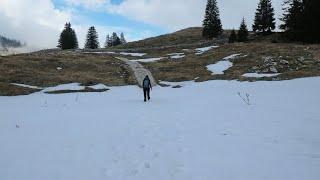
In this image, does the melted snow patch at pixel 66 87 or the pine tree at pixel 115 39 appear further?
the pine tree at pixel 115 39

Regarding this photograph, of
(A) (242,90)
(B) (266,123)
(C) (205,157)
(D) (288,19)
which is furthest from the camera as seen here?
(D) (288,19)

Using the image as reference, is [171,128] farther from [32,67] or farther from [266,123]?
[32,67]

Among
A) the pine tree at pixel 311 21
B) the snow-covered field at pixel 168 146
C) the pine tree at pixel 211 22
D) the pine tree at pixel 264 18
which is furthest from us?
the pine tree at pixel 211 22

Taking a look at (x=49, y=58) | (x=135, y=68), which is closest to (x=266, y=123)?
(x=135, y=68)

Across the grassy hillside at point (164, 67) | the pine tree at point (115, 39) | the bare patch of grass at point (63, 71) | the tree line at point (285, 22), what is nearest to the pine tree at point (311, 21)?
the tree line at point (285, 22)

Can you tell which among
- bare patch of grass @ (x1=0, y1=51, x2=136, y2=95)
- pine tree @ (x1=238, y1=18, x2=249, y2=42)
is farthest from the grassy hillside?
pine tree @ (x1=238, y1=18, x2=249, y2=42)

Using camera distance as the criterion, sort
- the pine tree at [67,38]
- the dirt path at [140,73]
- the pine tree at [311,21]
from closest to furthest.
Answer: the dirt path at [140,73] → the pine tree at [311,21] → the pine tree at [67,38]

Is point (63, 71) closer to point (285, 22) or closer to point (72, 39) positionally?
point (285, 22)

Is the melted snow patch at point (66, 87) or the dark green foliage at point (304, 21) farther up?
the dark green foliage at point (304, 21)

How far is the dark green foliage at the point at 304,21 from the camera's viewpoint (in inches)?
2410

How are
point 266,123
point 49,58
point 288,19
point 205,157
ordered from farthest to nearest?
1. point 288,19
2. point 49,58
3. point 266,123
4. point 205,157

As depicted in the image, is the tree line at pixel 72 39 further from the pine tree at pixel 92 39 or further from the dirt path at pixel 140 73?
the dirt path at pixel 140 73

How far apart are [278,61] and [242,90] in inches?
632

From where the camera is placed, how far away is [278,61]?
4456cm
